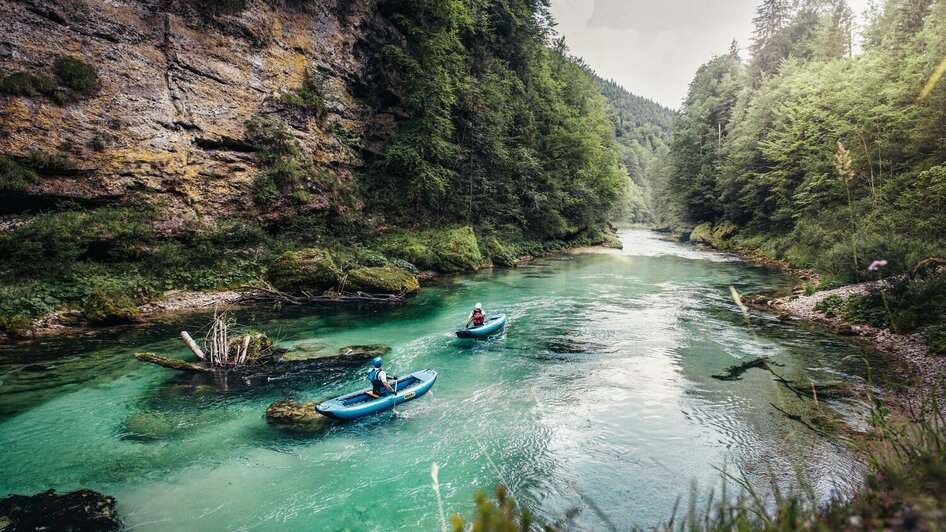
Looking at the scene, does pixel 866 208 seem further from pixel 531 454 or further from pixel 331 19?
pixel 331 19

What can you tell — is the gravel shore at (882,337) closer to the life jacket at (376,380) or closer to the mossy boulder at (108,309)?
the life jacket at (376,380)

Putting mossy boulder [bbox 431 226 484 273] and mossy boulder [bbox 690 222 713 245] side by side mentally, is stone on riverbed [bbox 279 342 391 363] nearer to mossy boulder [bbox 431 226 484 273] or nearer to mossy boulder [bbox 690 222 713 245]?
mossy boulder [bbox 431 226 484 273]

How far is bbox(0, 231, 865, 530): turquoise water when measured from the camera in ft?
19.6

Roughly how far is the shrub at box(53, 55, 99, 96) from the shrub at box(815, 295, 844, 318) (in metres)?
26.2

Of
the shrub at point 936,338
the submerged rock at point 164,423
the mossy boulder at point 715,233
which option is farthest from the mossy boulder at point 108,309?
the mossy boulder at point 715,233

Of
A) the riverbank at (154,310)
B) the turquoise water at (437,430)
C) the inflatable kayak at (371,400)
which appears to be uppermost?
the riverbank at (154,310)

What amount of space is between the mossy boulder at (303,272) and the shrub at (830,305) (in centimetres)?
1739

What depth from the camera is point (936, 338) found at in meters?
9.40

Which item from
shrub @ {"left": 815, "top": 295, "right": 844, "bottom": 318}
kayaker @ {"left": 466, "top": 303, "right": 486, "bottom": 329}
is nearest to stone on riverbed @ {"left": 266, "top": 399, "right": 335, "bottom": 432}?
kayaker @ {"left": 466, "top": 303, "right": 486, "bottom": 329}

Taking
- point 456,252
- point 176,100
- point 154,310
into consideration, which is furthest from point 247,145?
point 456,252

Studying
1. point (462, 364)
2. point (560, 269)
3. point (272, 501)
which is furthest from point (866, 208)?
point (272, 501)

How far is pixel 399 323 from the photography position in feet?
48.6

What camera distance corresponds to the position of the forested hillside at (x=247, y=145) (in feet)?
45.2

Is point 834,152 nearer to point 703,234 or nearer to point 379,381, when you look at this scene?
point 703,234
